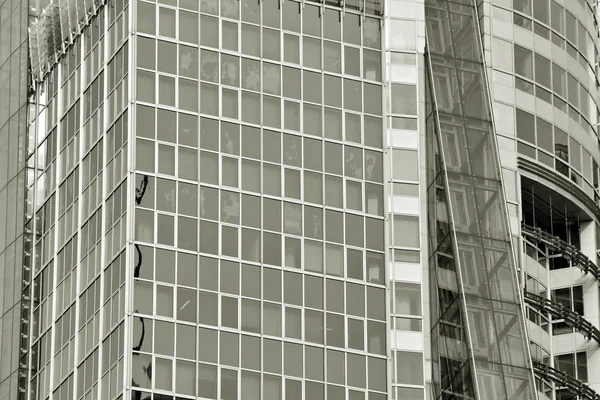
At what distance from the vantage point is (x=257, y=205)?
83.6m

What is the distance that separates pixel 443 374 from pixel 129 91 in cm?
1786

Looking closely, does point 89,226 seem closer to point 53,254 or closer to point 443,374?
point 53,254

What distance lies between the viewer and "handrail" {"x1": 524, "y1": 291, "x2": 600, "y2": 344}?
94.4 meters

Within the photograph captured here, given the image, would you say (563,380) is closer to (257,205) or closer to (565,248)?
(565,248)

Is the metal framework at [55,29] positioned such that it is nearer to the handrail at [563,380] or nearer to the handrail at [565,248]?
the handrail at [565,248]

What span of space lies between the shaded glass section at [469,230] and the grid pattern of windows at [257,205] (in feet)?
12.3

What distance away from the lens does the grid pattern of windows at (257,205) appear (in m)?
80.3

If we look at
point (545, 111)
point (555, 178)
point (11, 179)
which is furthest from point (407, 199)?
point (11, 179)

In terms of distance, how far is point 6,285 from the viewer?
9394 centimetres

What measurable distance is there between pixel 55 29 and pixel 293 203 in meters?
15.7

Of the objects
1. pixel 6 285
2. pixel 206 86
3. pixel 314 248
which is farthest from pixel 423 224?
pixel 6 285

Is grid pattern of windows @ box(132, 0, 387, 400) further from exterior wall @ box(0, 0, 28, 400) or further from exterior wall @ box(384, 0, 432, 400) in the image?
exterior wall @ box(0, 0, 28, 400)

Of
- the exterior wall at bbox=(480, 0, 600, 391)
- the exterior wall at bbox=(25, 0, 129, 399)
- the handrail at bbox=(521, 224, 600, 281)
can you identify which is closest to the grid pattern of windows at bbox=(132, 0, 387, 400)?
the exterior wall at bbox=(25, 0, 129, 399)

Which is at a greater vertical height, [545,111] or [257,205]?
[545,111]
